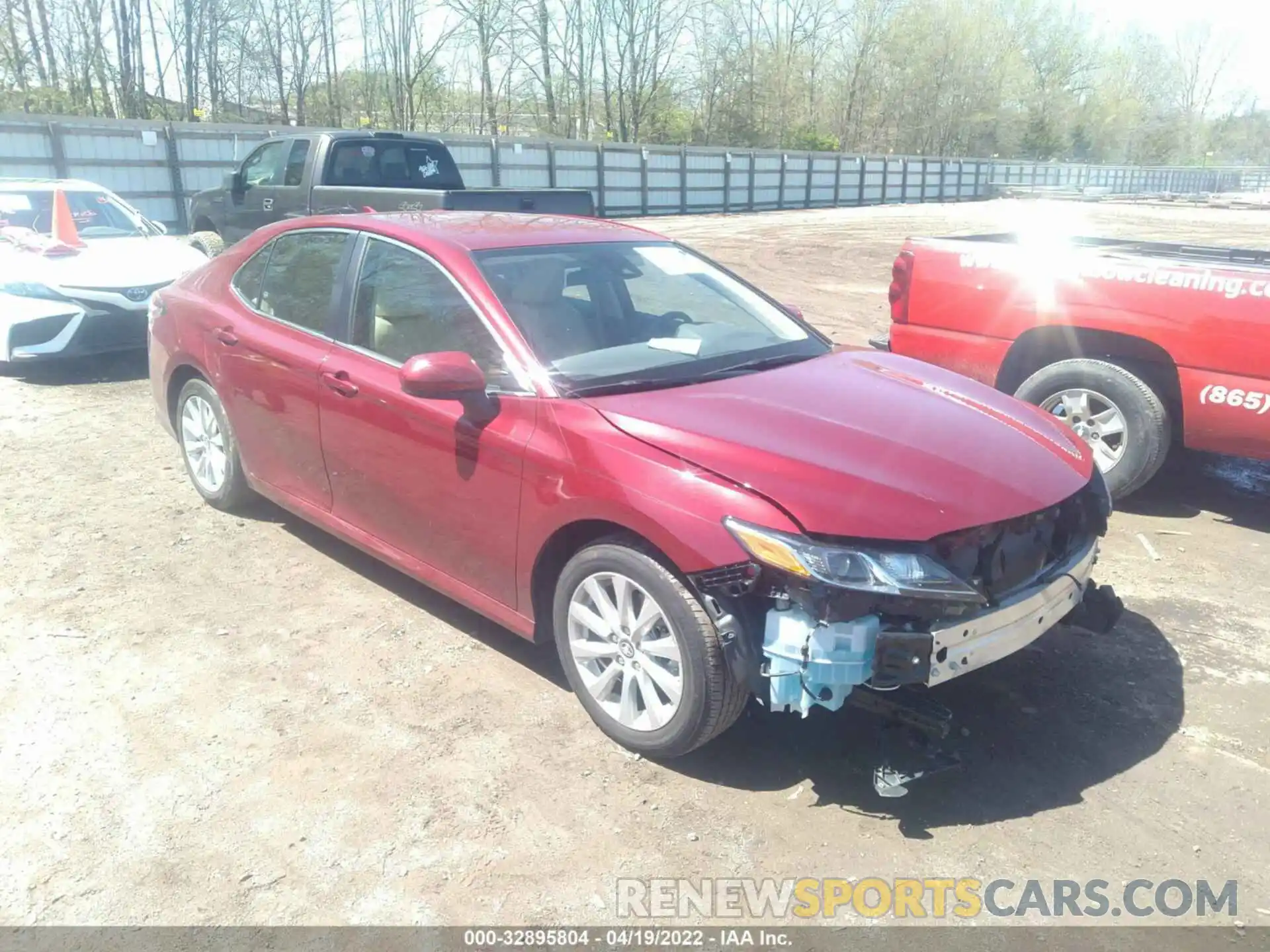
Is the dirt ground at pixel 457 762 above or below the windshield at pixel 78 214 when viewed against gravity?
below

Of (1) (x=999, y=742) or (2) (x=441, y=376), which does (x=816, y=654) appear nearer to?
(1) (x=999, y=742)

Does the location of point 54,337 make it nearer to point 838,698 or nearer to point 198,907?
point 198,907

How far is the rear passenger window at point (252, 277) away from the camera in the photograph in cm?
493

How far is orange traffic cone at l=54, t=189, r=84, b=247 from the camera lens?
28.7ft

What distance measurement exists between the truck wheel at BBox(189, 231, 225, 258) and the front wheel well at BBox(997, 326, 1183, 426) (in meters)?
8.35

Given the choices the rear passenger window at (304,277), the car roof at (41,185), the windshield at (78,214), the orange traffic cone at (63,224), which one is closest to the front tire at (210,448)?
the rear passenger window at (304,277)

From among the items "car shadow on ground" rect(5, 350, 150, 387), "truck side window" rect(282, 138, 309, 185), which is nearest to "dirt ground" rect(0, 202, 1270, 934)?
"car shadow on ground" rect(5, 350, 150, 387)

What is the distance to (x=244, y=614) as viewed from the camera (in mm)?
4355

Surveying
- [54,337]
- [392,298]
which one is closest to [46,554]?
[392,298]

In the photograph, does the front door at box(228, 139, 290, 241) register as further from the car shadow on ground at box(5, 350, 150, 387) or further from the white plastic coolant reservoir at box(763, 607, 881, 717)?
the white plastic coolant reservoir at box(763, 607, 881, 717)

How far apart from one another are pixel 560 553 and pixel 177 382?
304 centimetres

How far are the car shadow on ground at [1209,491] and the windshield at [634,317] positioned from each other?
110 inches

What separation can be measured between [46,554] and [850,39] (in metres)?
68.7

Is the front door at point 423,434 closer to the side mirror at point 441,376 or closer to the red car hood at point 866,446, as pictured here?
the side mirror at point 441,376
